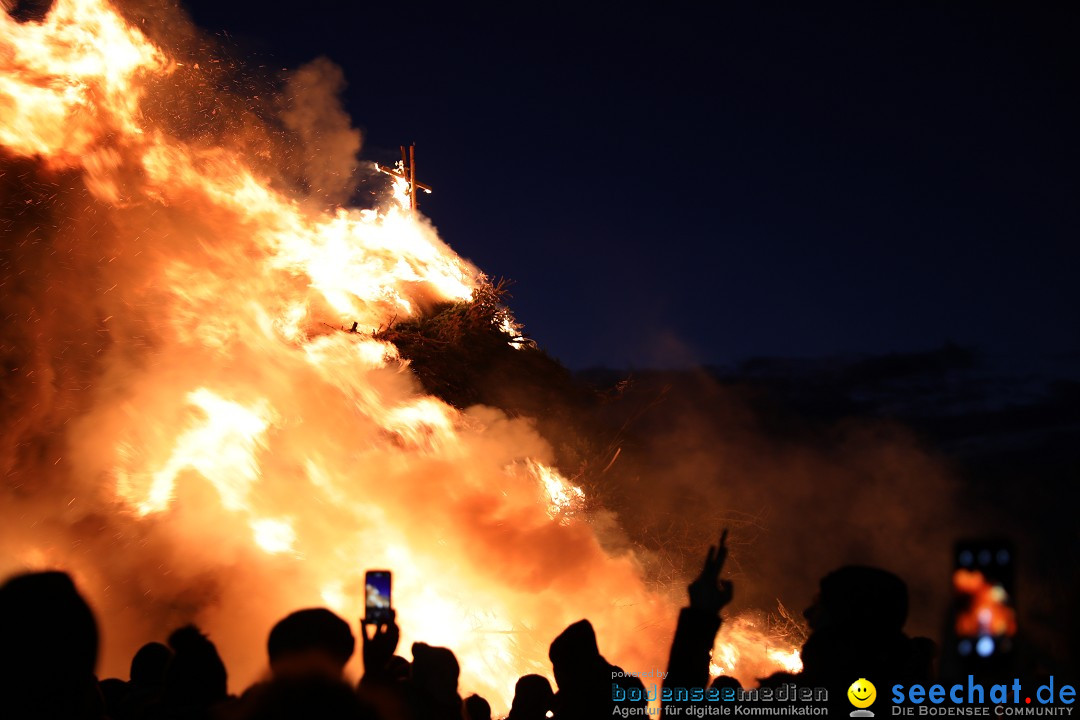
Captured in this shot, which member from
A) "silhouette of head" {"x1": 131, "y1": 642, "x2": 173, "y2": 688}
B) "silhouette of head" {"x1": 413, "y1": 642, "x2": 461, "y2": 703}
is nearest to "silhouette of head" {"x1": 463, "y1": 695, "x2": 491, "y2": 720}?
"silhouette of head" {"x1": 413, "y1": 642, "x2": 461, "y2": 703}

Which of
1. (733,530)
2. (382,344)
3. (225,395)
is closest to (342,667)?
(225,395)

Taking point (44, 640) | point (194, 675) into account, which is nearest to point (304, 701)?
point (44, 640)

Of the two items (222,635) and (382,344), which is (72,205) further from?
(222,635)

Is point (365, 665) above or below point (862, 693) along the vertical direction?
below

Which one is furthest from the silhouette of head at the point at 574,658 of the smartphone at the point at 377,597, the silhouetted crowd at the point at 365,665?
the smartphone at the point at 377,597

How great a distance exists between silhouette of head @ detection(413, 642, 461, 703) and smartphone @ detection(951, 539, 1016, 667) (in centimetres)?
238

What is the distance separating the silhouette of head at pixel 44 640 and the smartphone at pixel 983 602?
2506 mm

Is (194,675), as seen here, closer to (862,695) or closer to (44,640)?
(44,640)

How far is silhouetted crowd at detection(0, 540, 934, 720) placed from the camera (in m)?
2.05

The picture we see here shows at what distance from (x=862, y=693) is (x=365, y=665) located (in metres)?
1.91

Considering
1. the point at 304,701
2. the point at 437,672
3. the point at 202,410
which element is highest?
the point at 202,410

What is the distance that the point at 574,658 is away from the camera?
12.1 feet

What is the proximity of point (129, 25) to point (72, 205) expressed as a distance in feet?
6.54

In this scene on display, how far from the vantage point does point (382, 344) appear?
392 inches
